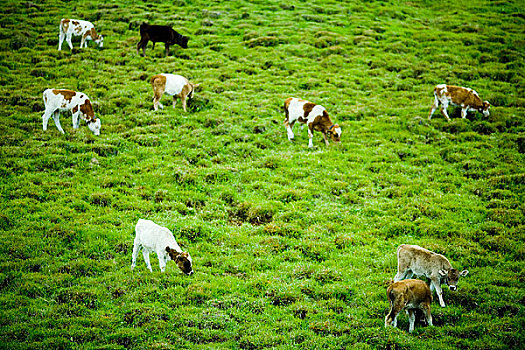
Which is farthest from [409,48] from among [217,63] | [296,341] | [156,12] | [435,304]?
[296,341]

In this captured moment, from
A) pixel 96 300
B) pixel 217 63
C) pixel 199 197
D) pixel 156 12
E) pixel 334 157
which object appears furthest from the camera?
pixel 156 12

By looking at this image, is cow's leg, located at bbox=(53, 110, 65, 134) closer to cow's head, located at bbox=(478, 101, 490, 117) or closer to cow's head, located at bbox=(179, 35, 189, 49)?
cow's head, located at bbox=(179, 35, 189, 49)

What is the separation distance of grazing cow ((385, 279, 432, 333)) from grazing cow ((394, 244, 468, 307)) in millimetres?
1053

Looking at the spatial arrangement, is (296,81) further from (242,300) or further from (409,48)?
(242,300)

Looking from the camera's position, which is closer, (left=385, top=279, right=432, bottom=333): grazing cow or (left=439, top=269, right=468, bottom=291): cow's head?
(left=385, top=279, right=432, bottom=333): grazing cow

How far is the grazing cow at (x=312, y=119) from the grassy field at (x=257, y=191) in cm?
61

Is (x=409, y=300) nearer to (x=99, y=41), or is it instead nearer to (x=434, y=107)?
(x=434, y=107)

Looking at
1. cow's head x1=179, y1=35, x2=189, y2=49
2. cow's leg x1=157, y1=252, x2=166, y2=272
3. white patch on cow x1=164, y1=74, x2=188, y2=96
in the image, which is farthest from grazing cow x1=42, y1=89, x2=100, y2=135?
cow's head x1=179, y1=35, x2=189, y2=49

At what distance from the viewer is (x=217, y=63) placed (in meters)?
29.7

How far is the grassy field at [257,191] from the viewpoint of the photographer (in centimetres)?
990

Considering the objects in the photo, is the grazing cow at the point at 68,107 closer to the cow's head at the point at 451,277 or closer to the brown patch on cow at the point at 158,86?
the brown patch on cow at the point at 158,86

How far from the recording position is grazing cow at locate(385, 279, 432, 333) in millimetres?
9469

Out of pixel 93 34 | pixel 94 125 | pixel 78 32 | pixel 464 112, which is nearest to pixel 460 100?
pixel 464 112

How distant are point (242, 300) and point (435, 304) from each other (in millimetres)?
5085
